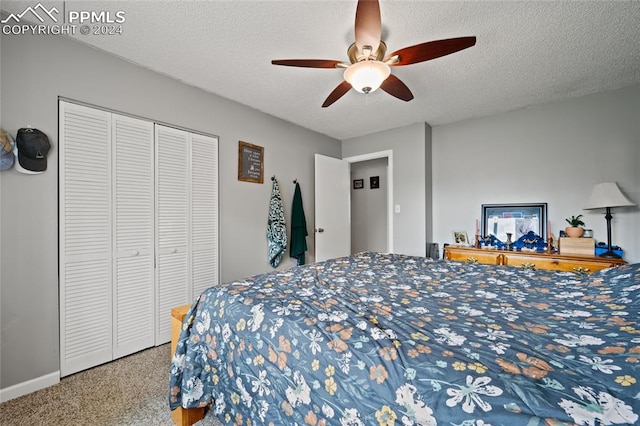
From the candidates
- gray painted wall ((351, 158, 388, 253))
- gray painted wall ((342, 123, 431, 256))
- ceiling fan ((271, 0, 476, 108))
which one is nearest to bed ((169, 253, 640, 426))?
ceiling fan ((271, 0, 476, 108))

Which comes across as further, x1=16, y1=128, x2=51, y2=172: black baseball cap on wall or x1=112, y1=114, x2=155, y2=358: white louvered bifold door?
x1=112, y1=114, x2=155, y2=358: white louvered bifold door

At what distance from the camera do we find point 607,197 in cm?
243

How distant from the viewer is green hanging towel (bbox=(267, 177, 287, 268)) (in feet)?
10.4

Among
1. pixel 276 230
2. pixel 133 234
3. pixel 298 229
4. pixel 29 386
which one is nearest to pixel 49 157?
pixel 133 234

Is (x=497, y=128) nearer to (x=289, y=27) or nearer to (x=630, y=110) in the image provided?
(x=630, y=110)

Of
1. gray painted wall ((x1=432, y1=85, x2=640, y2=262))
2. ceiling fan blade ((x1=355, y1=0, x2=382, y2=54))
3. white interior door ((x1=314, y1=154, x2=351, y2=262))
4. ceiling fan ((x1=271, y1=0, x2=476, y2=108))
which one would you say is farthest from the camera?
white interior door ((x1=314, y1=154, x2=351, y2=262))

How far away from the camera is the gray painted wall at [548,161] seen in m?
2.53

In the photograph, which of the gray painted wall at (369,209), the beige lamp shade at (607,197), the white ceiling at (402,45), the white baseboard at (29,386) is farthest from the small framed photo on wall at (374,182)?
the white baseboard at (29,386)

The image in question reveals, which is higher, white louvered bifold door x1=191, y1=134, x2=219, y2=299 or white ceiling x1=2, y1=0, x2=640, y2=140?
white ceiling x1=2, y1=0, x2=640, y2=140

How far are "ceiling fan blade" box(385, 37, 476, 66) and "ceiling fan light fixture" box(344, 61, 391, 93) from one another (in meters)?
0.08

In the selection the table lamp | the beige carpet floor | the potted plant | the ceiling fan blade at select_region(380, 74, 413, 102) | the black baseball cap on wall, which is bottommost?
the beige carpet floor

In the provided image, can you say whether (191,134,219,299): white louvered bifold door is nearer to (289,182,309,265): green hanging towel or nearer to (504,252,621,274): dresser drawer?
(289,182,309,265): green hanging towel
